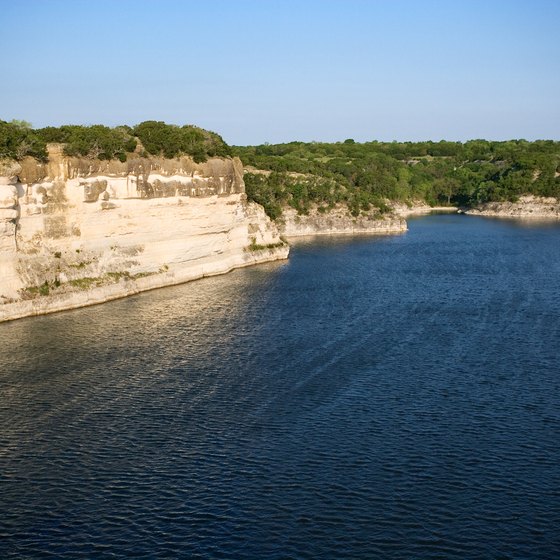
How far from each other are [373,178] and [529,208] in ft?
117

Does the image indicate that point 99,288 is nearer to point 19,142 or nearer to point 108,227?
point 108,227

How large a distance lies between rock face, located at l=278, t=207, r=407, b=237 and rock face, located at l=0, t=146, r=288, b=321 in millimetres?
40022

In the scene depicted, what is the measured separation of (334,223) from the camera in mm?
123625

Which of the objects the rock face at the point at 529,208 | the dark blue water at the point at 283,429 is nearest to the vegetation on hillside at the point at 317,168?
the rock face at the point at 529,208

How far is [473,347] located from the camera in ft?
151

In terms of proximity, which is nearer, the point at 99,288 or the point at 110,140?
the point at 99,288

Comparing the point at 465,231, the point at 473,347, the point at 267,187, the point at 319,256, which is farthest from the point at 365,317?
the point at 465,231

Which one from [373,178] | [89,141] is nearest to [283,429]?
[89,141]

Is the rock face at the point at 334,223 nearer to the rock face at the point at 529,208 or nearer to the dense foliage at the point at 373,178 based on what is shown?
the dense foliage at the point at 373,178

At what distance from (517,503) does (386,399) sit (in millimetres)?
11169

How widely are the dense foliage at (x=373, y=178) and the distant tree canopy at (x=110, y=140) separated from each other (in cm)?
2685

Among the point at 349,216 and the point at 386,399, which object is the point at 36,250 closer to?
the point at 386,399

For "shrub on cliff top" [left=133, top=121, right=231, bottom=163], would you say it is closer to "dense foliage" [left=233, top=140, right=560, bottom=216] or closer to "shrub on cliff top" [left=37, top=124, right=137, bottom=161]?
"shrub on cliff top" [left=37, top=124, right=137, bottom=161]

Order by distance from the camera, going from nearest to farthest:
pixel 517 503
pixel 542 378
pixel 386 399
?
pixel 517 503 < pixel 386 399 < pixel 542 378
